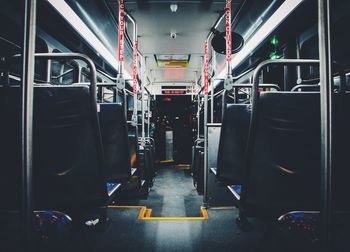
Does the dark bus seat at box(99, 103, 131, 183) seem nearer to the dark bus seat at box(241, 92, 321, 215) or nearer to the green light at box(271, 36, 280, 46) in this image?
the dark bus seat at box(241, 92, 321, 215)

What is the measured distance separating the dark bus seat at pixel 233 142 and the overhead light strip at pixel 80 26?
2.74 m

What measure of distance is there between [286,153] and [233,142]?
0.60m

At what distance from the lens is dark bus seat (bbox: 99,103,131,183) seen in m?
1.85

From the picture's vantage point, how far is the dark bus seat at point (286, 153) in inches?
48.0

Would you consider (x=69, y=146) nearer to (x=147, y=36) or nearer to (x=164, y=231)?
(x=164, y=231)

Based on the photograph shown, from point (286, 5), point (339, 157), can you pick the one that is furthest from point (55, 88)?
point (286, 5)

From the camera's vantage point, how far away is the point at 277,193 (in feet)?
4.13

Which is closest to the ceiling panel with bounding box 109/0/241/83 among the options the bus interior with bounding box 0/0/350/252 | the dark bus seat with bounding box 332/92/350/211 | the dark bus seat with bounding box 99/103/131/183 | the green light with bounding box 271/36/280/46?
the bus interior with bounding box 0/0/350/252

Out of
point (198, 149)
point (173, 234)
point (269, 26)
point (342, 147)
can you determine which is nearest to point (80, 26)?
point (198, 149)

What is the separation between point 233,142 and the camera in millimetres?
1843

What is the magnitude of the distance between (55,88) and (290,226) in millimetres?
1364

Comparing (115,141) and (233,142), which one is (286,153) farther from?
(115,141)

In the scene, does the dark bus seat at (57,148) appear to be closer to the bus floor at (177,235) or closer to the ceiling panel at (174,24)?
the bus floor at (177,235)

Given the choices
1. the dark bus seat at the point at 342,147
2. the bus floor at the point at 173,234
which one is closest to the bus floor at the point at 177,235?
the bus floor at the point at 173,234
